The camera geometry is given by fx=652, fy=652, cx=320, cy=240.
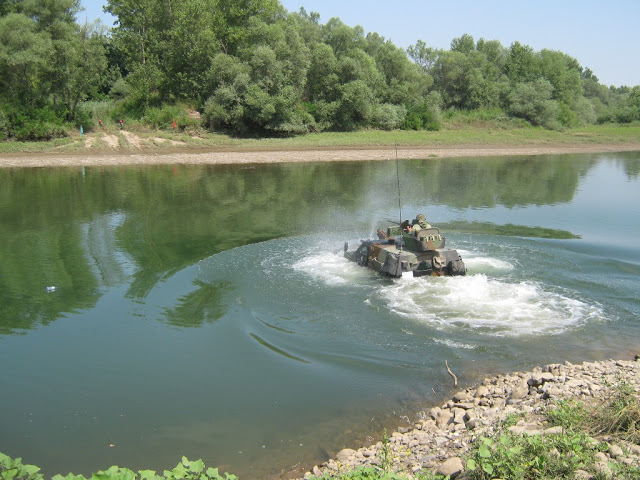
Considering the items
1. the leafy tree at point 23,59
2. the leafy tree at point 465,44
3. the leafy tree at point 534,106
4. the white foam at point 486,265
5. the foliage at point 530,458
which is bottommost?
the white foam at point 486,265

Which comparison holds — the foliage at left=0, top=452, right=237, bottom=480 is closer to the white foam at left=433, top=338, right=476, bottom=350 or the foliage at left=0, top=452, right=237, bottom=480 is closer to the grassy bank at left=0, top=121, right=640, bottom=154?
the white foam at left=433, top=338, right=476, bottom=350

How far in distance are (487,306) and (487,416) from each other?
6970mm

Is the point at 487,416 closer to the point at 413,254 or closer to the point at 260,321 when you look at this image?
the point at 260,321

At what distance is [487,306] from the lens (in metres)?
17.6

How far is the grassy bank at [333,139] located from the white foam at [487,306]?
1558 inches

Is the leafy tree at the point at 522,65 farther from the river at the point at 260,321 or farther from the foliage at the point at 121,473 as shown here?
the foliage at the point at 121,473

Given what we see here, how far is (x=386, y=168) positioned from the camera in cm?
4928

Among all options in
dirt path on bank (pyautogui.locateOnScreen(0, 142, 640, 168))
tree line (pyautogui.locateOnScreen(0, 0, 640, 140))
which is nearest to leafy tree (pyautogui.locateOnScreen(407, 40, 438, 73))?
tree line (pyautogui.locateOnScreen(0, 0, 640, 140))

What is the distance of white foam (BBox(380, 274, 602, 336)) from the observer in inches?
638

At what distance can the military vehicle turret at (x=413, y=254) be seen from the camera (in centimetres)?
2014

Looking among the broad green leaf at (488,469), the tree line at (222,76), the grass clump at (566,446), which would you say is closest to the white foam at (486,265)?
the grass clump at (566,446)

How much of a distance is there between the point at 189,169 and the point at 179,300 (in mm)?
30695

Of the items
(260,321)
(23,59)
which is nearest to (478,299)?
(260,321)

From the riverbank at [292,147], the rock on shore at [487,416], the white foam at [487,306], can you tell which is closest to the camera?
the rock on shore at [487,416]
